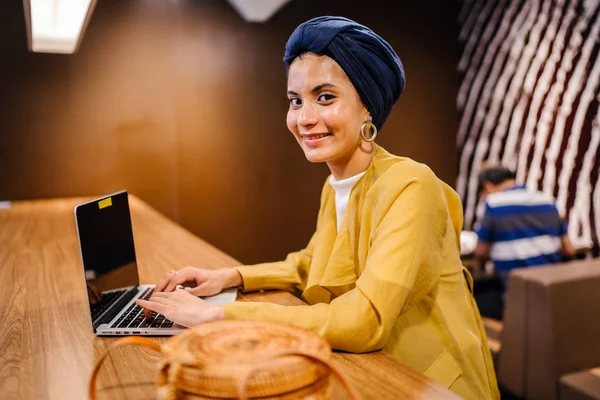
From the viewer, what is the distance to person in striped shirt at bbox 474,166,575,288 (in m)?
3.29

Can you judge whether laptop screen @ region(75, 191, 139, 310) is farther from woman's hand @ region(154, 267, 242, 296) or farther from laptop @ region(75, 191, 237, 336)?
woman's hand @ region(154, 267, 242, 296)

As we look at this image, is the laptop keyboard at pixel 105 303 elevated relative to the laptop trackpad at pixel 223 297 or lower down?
elevated

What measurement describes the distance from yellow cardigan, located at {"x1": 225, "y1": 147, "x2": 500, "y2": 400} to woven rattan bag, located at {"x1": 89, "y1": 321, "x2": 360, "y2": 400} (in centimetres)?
26

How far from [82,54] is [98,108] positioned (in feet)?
1.24

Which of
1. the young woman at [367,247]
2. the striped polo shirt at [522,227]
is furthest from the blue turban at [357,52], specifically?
the striped polo shirt at [522,227]

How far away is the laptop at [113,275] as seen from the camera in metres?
1.09

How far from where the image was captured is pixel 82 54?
384 cm

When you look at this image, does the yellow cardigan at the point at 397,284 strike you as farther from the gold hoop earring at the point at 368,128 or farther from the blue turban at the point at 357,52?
the blue turban at the point at 357,52

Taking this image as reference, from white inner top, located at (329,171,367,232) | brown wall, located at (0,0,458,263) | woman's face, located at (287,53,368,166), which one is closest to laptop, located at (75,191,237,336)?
white inner top, located at (329,171,367,232)

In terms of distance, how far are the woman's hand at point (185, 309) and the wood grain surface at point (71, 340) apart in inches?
2.2

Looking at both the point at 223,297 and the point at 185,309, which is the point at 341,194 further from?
the point at 185,309

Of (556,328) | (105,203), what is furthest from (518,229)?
(105,203)

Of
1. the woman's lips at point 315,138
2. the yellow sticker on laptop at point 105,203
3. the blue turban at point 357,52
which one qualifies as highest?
the blue turban at point 357,52

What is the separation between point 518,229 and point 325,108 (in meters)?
2.44
